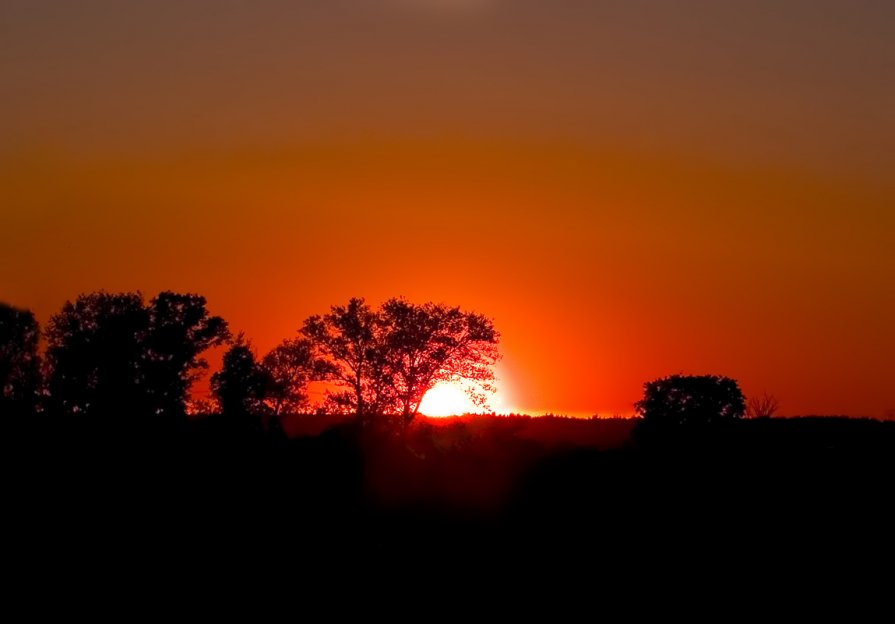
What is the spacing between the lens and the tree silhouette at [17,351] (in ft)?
283

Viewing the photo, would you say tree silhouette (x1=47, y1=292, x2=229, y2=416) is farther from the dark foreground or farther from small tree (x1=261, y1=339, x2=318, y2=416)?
the dark foreground

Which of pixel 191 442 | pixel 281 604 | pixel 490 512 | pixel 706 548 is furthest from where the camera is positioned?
pixel 191 442

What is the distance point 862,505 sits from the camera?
111ft

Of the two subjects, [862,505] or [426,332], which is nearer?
[862,505]

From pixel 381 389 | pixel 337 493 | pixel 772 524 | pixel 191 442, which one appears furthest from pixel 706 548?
pixel 381 389

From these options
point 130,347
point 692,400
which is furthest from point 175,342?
point 692,400

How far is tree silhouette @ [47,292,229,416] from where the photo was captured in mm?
81688

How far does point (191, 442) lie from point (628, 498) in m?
14.1

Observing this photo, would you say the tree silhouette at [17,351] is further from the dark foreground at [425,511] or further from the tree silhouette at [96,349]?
the dark foreground at [425,511]

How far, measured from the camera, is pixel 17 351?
9125 cm

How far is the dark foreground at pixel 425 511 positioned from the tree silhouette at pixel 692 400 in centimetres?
2917

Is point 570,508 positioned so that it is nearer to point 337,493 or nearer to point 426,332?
point 337,493

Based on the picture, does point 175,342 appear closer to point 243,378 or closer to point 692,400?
point 243,378

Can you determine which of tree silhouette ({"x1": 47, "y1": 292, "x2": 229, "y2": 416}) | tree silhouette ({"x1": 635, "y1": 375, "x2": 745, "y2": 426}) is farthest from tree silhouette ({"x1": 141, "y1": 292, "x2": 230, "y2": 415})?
tree silhouette ({"x1": 635, "y1": 375, "x2": 745, "y2": 426})
